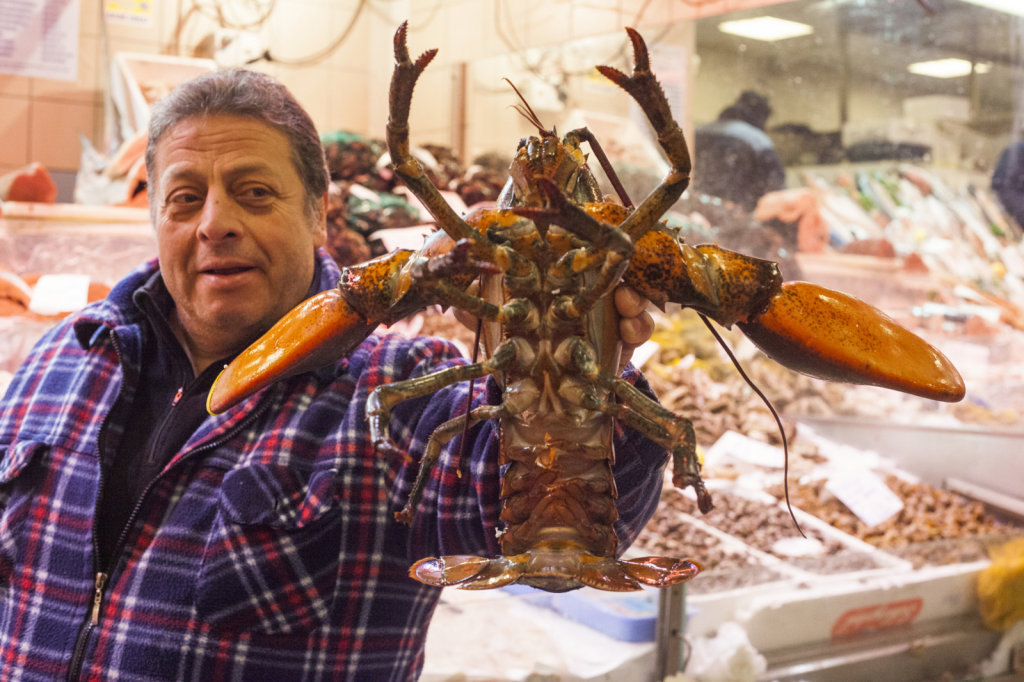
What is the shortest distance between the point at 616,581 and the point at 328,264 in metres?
0.94

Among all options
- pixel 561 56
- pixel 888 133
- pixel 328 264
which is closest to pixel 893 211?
pixel 888 133

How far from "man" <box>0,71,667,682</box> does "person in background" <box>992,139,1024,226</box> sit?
2.88 meters

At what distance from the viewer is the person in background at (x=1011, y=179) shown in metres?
3.49

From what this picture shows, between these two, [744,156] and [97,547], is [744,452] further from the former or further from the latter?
[97,547]

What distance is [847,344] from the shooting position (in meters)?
0.83

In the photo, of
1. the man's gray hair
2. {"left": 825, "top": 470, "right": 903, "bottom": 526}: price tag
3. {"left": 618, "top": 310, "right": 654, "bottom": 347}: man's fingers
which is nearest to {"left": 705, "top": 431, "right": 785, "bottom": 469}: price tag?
{"left": 825, "top": 470, "right": 903, "bottom": 526}: price tag

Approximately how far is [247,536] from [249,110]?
0.67 meters

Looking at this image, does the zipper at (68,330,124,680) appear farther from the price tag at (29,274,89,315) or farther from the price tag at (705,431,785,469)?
the price tag at (705,431,785,469)

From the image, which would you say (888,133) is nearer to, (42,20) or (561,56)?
(561,56)

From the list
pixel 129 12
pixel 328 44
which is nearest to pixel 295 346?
pixel 129 12

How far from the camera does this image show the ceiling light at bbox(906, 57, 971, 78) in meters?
3.33

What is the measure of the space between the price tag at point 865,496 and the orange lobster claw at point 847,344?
5.88 ft

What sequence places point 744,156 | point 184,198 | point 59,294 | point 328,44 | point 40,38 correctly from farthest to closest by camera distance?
point 328,44 < point 744,156 < point 40,38 < point 59,294 < point 184,198

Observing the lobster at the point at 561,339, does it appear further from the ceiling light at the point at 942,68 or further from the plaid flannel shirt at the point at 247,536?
the ceiling light at the point at 942,68
